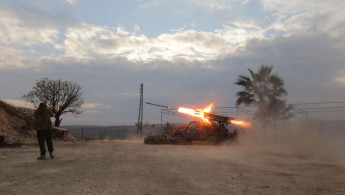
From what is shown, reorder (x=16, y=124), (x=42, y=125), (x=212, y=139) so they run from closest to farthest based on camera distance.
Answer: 1. (x=42, y=125)
2. (x=212, y=139)
3. (x=16, y=124)

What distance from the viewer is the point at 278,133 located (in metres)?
18.3

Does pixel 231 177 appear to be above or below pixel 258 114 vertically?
below

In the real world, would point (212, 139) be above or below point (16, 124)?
below

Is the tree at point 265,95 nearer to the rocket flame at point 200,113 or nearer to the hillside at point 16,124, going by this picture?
the rocket flame at point 200,113

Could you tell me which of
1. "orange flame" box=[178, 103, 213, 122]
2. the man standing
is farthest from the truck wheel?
the man standing

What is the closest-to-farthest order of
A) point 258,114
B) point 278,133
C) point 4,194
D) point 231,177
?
point 4,194
point 231,177
point 278,133
point 258,114

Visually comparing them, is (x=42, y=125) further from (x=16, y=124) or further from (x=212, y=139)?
(x=16, y=124)

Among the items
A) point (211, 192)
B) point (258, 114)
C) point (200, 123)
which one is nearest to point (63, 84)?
point (200, 123)

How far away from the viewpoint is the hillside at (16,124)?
20.5 m

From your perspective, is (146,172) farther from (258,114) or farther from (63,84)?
(63,84)

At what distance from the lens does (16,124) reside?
23.2m

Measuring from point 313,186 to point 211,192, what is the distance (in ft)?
7.54

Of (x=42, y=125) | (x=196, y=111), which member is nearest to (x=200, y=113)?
(x=196, y=111)

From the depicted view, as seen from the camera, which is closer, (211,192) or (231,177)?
(211,192)
